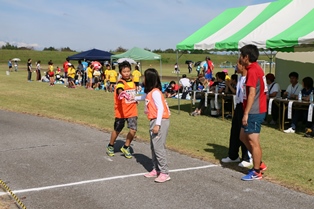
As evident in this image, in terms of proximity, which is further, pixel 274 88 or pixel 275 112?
pixel 275 112

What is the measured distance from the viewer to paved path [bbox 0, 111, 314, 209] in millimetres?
4473

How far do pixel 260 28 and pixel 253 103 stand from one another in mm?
5588

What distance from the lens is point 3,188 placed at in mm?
4891

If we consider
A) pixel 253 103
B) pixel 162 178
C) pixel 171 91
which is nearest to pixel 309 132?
pixel 253 103

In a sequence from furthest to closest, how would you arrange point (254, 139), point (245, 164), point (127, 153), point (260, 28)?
point (260, 28)
point (127, 153)
point (245, 164)
point (254, 139)

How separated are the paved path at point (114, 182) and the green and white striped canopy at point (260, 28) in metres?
4.25

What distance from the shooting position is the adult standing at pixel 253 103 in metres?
5.14

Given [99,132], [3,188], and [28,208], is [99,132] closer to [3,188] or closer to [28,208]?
[3,188]

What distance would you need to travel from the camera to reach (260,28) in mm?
10211

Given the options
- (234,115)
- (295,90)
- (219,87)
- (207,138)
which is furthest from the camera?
(219,87)

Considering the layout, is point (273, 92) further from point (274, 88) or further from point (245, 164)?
point (245, 164)

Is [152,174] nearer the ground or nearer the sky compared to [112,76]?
nearer the ground

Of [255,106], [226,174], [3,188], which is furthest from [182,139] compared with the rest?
[3,188]

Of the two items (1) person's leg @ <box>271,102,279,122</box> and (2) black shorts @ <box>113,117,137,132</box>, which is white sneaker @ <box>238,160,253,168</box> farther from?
(1) person's leg @ <box>271,102,279,122</box>
